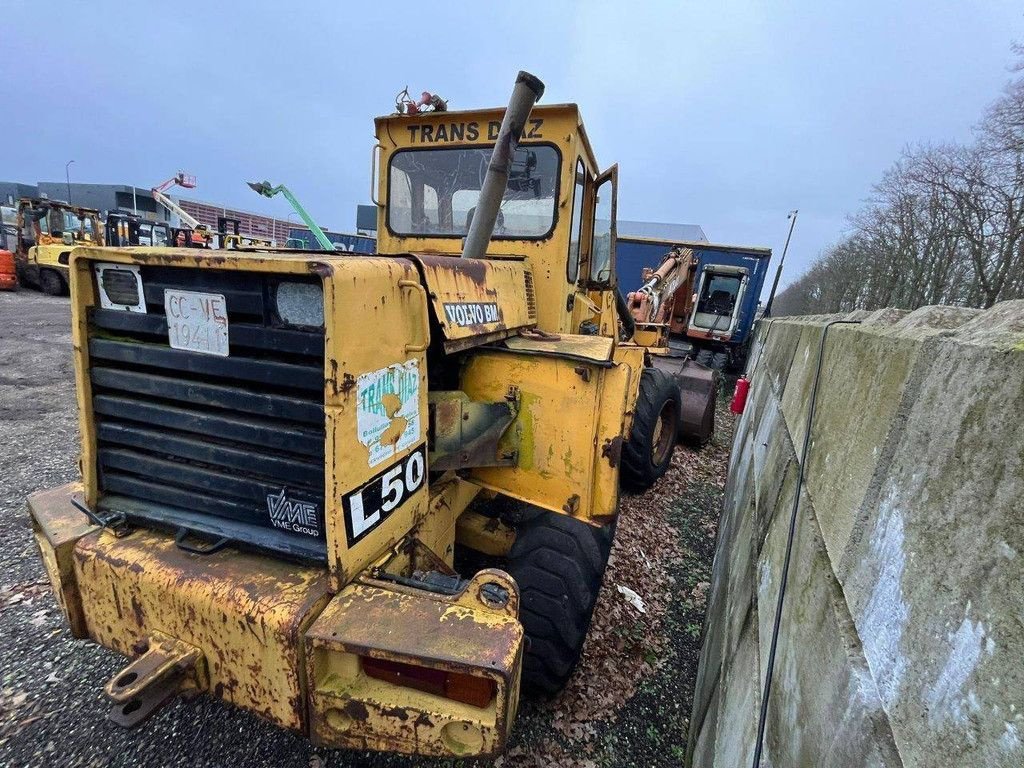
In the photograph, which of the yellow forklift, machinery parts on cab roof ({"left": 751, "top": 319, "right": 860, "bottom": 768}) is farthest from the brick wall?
machinery parts on cab roof ({"left": 751, "top": 319, "right": 860, "bottom": 768})

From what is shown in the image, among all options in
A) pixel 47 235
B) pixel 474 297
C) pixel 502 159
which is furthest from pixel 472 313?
pixel 47 235

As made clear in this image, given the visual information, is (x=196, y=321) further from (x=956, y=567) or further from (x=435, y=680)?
(x=956, y=567)

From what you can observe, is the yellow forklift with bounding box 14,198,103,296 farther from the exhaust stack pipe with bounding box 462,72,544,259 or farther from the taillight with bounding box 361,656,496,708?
the taillight with bounding box 361,656,496,708

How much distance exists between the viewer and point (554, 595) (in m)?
2.40

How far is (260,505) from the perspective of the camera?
72.7 inches

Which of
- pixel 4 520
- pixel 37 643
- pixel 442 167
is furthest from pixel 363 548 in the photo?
pixel 4 520

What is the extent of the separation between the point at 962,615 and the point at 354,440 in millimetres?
1524

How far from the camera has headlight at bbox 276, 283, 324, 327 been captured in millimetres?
1608

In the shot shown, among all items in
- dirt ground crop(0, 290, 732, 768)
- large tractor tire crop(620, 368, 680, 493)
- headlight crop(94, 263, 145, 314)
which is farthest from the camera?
large tractor tire crop(620, 368, 680, 493)

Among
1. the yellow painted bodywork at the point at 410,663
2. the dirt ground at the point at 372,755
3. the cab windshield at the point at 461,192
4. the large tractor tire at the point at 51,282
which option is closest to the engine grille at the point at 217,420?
the yellow painted bodywork at the point at 410,663

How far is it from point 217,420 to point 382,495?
0.65 meters

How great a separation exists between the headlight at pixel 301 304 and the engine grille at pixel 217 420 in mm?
32

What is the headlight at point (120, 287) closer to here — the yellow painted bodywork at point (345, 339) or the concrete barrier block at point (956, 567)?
the yellow painted bodywork at point (345, 339)

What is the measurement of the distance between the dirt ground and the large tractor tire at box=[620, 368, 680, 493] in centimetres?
49
